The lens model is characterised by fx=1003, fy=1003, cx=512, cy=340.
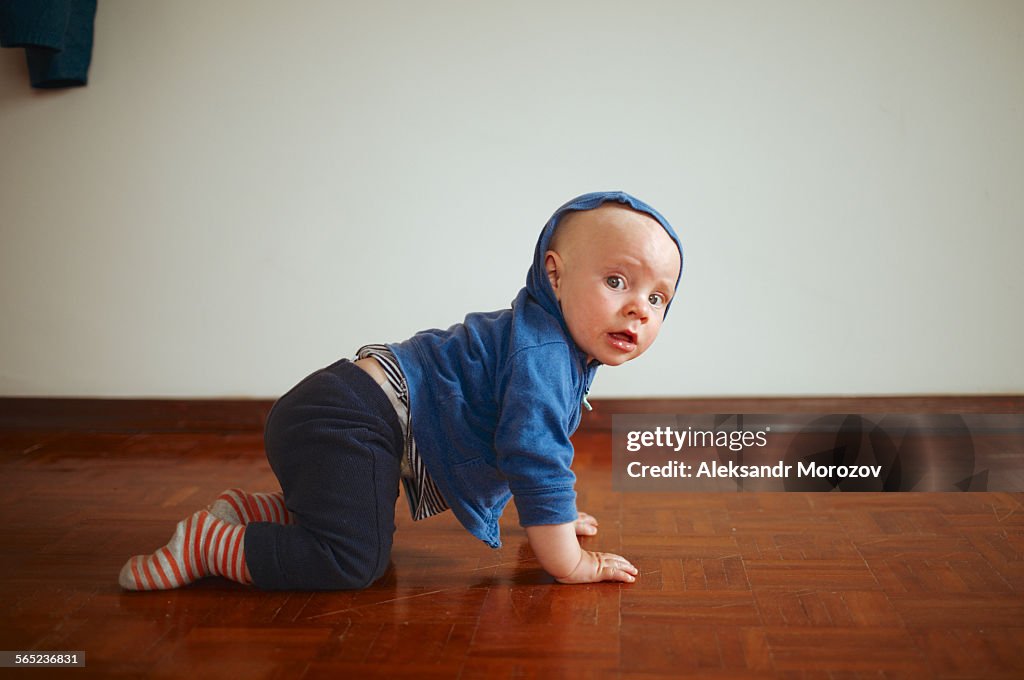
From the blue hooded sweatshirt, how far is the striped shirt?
0.01 meters

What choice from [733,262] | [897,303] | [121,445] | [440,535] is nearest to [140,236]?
[121,445]

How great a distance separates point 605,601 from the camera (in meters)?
1.40

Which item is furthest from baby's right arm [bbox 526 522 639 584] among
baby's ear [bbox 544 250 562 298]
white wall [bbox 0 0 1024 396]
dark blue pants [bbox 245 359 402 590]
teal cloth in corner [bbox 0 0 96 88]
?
teal cloth in corner [bbox 0 0 96 88]

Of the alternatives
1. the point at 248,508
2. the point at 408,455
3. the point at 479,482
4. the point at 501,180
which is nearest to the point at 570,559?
the point at 479,482

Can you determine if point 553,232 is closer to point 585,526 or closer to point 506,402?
point 506,402

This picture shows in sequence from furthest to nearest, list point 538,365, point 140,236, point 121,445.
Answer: point 140,236 < point 121,445 < point 538,365

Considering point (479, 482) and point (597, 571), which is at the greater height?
point (479, 482)

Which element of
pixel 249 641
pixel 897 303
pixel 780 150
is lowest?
pixel 249 641

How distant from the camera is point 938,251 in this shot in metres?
2.36

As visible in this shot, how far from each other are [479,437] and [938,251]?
1.42 metres

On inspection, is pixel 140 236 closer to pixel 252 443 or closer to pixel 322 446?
pixel 252 443

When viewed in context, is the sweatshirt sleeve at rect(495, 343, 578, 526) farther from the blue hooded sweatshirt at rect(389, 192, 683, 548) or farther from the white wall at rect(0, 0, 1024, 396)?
the white wall at rect(0, 0, 1024, 396)

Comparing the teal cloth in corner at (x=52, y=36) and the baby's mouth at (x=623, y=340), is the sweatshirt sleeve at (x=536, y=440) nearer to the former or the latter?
the baby's mouth at (x=623, y=340)

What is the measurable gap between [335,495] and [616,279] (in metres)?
0.50
